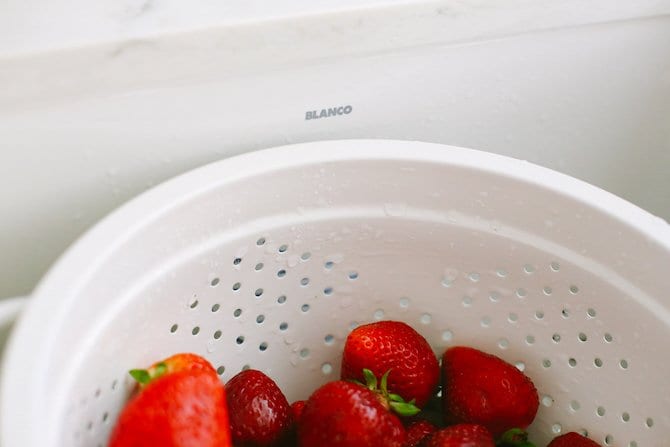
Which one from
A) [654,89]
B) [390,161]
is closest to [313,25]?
[390,161]

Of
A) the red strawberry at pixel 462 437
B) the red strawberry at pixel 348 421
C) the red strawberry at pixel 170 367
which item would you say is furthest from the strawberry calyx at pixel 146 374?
the red strawberry at pixel 462 437

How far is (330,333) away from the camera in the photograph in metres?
0.76

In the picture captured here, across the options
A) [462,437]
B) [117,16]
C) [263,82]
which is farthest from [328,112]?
[462,437]

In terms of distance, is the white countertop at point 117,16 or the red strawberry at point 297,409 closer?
the white countertop at point 117,16

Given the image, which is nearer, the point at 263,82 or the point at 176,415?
the point at 176,415

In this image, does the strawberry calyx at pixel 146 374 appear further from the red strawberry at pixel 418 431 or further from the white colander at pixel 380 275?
the red strawberry at pixel 418 431

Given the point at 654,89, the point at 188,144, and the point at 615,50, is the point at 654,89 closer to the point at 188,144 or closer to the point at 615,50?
the point at 615,50

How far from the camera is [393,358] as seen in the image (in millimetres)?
696

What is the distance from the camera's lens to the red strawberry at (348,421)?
2.00ft

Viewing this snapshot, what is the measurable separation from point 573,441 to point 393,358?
0.56 ft

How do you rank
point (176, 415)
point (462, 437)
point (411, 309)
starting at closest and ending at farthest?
point (176, 415) → point (462, 437) → point (411, 309)

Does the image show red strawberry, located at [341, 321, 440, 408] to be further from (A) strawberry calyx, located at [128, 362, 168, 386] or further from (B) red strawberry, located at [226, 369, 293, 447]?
(A) strawberry calyx, located at [128, 362, 168, 386]

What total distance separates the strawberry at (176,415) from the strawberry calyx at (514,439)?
276 millimetres

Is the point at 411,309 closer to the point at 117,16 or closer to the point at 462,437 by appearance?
the point at 462,437
